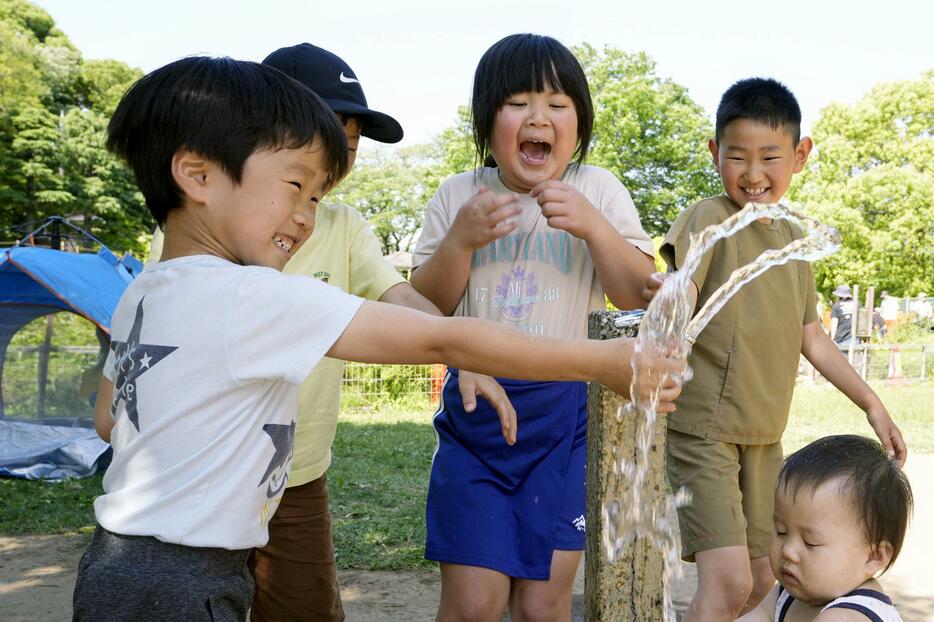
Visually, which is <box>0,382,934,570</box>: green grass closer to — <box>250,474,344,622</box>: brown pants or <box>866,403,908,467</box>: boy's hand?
<box>250,474,344,622</box>: brown pants

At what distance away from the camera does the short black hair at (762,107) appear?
3.06 m

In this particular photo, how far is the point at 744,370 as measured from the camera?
9.64ft

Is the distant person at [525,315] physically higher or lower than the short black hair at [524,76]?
lower

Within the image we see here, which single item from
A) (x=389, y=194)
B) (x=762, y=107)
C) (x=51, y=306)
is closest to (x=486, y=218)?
(x=762, y=107)

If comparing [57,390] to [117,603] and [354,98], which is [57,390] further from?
[117,603]

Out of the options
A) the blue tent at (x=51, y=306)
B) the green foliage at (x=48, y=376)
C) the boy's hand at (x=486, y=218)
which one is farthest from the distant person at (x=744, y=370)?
the green foliage at (x=48, y=376)

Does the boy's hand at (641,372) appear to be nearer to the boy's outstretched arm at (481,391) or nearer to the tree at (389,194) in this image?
the boy's outstretched arm at (481,391)

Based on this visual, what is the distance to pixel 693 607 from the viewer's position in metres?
2.72

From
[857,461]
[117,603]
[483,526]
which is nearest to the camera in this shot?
[117,603]

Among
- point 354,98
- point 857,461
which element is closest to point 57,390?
point 354,98

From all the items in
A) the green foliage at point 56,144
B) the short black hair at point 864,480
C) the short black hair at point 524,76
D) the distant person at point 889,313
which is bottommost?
the short black hair at point 864,480

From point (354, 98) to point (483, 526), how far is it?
1258 millimetres

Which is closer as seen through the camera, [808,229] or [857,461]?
[857,461]

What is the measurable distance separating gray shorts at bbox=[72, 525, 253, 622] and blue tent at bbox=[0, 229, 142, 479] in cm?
514
